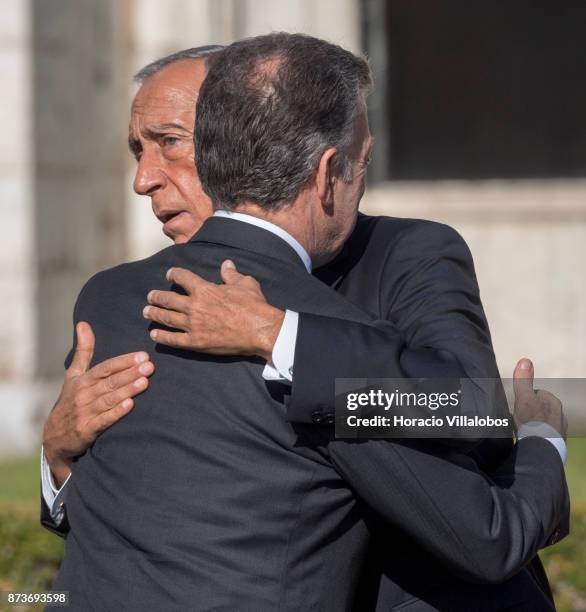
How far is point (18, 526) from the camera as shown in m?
5.27

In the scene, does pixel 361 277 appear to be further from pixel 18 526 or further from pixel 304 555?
pixel 18 526

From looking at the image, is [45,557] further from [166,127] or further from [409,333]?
[409,333]

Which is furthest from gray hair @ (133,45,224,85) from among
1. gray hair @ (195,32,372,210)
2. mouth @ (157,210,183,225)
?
gray hair @ (195,32,372,210)

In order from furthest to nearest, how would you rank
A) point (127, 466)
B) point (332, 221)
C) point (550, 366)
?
1. point (550, 366)
2. point (332, 221)
3. point (127, 466)

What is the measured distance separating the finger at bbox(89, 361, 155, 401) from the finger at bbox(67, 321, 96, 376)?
0.24ft

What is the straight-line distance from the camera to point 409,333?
7.79 ft

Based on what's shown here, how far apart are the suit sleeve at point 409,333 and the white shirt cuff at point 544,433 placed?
0.15m

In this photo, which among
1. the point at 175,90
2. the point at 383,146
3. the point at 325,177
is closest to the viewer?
the point at 325,177

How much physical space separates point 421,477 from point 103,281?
75cm

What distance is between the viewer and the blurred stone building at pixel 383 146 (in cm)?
827

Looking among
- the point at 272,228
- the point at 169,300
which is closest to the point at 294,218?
the point at 272,228

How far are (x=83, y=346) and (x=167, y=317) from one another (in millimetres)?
265

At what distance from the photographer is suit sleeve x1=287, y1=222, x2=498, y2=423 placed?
2100 mm

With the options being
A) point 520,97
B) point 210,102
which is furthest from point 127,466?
point 520,97
